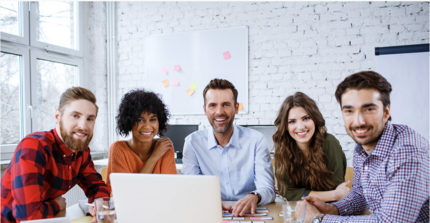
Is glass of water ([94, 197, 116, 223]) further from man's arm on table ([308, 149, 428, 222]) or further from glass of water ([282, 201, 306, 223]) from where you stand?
man's arm on table ([308, 149, 428, 222])

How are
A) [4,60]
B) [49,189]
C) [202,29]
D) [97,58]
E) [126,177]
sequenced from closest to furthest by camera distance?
[126,177] → [49,189] → [4,60] → [202,29] → [97,58]

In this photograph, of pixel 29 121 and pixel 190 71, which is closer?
pixel 29 121

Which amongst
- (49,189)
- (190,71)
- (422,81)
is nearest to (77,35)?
(190,71)

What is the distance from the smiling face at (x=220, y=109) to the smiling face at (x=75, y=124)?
29.1 inches

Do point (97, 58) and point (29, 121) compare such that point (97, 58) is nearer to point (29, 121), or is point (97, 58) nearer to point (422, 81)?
point (29, 121)

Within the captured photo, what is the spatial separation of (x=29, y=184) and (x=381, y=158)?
56.9 inches

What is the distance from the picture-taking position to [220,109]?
1.83 metres

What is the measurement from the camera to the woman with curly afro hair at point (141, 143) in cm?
168

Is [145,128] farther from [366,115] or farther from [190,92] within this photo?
[190,92]

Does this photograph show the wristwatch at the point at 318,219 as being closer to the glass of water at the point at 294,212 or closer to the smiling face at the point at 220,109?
the glass of water at the point at 294,212

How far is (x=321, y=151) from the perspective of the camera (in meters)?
1.81

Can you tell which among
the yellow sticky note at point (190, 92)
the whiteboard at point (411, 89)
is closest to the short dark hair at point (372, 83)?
the whiteboard at point (411, 89)

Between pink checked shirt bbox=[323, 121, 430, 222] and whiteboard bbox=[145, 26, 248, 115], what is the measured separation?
2.34 metres

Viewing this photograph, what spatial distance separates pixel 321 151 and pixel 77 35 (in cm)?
342
